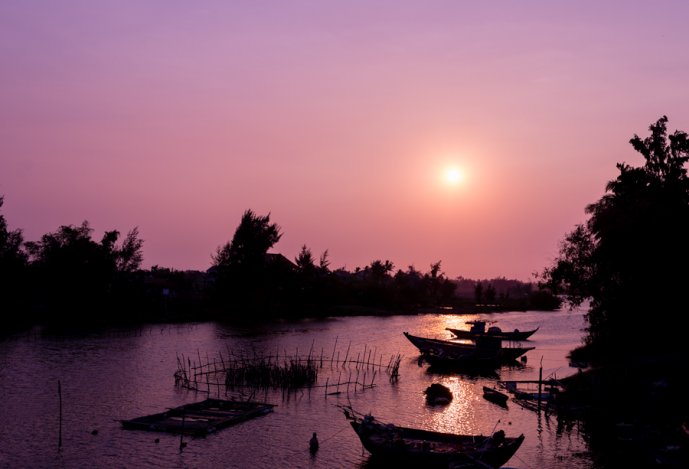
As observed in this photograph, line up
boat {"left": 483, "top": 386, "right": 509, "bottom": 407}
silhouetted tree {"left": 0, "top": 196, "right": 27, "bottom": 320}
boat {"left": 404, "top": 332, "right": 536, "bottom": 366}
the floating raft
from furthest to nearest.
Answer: silhouetted tree {"left": 0, "top": 196, "right": 27, "bottom": 320} < boat {"left": 404, "top": 332, "right": 536, "bottom": 366} < boat {"left": 483, "top": 386, "right": 509, "bottom": 407} < the floating raft

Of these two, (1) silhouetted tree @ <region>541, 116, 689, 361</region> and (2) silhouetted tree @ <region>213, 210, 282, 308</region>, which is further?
(2) silhouetted tree @ <region>213, 210, 282, 308</region>

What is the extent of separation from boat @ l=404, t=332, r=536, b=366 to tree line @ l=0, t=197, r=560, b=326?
2285 cm

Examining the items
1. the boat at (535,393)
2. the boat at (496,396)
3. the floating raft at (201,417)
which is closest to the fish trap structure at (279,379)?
the floating raft at (201,417)

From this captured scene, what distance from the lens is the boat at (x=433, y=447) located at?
21.5 metres

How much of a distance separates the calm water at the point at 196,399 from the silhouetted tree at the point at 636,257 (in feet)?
19.8

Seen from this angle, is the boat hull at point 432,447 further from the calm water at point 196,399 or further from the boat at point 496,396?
the boat at point 496,396

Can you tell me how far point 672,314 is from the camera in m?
38.6

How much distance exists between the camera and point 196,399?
35.1 metres

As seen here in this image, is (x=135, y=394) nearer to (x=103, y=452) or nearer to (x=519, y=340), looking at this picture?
(x=103, y=452)

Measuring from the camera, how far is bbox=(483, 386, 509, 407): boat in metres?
35.5

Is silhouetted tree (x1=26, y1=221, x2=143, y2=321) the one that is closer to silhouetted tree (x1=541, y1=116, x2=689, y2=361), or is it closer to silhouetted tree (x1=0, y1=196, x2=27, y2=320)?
silhouetted tree (x1=0, y1=196, x2=27, y2=320)

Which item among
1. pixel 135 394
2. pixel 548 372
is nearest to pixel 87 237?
pixel 135 394

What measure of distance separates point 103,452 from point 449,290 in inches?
5671

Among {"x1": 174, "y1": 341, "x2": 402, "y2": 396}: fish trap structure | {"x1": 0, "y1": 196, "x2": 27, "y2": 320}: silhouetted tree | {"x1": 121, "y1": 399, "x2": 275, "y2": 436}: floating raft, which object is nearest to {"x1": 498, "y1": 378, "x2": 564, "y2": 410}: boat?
{"x1": 174, "y1": 341, "x2": 402, "y2": 396}: fish trap structure
